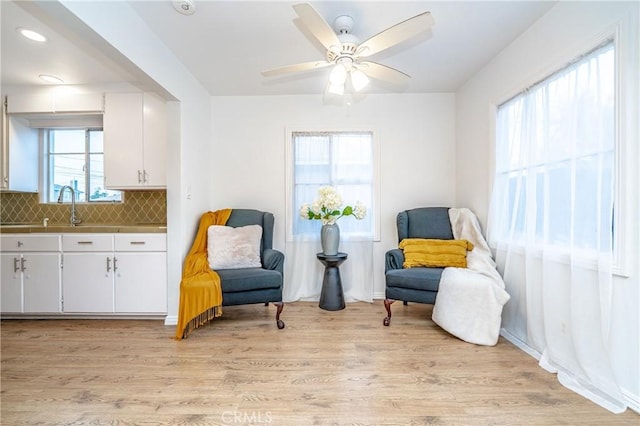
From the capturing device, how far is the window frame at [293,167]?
11.9 feet

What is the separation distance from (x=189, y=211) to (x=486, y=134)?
120 inches

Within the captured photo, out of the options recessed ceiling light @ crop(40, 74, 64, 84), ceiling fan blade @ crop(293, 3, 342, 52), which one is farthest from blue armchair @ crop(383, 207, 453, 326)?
recessed ceiling light @ crop(40, 74, 64, 84)

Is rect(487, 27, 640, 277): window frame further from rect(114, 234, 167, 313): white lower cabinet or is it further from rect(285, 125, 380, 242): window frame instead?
rect(114, 234, 167, 313): white lower cabinet

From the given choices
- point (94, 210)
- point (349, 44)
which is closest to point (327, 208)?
point (349, 44)

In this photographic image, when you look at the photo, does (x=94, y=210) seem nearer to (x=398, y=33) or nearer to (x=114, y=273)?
(x=114, y=273)

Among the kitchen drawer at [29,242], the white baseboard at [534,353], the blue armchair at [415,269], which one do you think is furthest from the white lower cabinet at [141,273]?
the white baseboard at [534,353]

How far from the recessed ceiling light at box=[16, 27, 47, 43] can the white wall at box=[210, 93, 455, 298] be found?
1583mm

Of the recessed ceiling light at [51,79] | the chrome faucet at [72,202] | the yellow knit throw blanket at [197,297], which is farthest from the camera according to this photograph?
the chrome faucet at [72,202]

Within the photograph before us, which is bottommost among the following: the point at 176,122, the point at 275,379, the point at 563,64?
the point at 275,379

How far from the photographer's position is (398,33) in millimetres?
1807

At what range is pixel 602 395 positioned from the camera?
1.67 meters

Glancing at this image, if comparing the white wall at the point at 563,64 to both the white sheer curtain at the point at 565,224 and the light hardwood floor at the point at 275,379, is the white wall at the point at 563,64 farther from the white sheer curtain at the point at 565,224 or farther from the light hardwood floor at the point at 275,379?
the light hardwood floor at the point at 275,379

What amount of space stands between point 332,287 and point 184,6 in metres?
2.69

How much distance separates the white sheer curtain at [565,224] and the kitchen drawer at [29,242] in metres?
4.10
